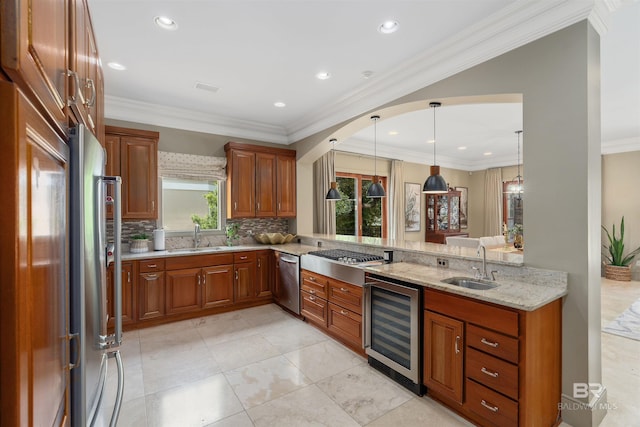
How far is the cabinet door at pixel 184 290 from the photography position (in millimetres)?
4023

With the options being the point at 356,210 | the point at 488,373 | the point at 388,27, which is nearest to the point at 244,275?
the point at 356,210

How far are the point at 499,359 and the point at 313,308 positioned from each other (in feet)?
7.44

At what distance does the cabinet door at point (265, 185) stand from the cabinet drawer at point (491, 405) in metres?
3.77

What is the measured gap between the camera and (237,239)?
203 inches

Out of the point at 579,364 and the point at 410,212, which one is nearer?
the point at 579,364

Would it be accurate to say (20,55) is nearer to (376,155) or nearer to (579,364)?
(579,364)

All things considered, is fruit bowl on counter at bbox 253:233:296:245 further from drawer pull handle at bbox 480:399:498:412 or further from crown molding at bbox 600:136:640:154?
crown molding at bbox 600:136:640:154

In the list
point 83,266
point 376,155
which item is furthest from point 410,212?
point 83,266

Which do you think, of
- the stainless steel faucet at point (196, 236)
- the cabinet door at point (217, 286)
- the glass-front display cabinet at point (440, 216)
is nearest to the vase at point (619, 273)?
the glass-front display cabinet at point (440, 216)

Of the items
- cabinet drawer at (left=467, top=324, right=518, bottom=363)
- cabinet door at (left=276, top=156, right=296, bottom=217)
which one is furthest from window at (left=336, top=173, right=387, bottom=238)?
cabinet drawer at (left=467, top=324, right=518, bottom=363)

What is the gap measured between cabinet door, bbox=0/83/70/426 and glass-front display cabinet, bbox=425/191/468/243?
8.18 m

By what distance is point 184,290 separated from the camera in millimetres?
4109

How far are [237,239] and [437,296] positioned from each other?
3664mm

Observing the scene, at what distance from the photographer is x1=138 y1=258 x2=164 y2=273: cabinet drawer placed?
Result: 12.6 ft
